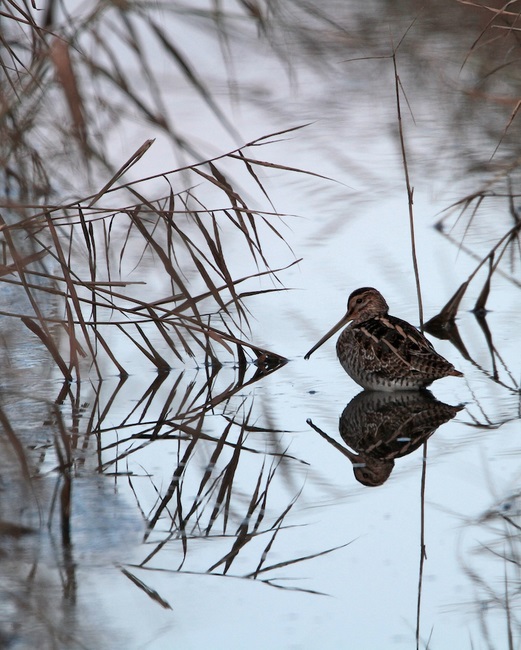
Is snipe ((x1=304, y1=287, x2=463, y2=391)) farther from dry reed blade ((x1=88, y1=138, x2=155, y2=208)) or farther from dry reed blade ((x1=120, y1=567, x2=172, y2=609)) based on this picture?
dry reed blade ((x1=120, y1=567, x2=172, y2=609))

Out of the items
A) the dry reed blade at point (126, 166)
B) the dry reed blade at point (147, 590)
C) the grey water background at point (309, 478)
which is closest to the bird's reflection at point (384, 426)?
the grey water background at point (309, 478)

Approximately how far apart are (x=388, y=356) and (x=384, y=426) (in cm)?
49

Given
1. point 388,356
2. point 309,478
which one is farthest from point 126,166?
point 388,356

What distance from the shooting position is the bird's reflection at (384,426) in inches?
145

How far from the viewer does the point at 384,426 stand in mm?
4094

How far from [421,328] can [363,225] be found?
1.50 metres

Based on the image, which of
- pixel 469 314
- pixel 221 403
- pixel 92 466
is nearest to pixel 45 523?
pixel 92 466

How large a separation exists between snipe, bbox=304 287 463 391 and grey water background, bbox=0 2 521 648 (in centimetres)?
12

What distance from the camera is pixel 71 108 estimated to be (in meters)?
2.69

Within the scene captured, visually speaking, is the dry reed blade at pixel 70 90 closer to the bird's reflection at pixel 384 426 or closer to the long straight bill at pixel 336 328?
the bird's reflection at pixel 384 426

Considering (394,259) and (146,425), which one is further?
(394,259)

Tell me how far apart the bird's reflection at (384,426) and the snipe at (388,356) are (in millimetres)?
57

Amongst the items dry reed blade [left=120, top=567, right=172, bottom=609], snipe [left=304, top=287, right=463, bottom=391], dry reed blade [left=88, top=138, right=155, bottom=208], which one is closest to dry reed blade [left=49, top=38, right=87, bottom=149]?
dry reed blade [left=88, top=138, right=155, bottom=208]

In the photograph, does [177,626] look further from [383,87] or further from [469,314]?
[383,87]
